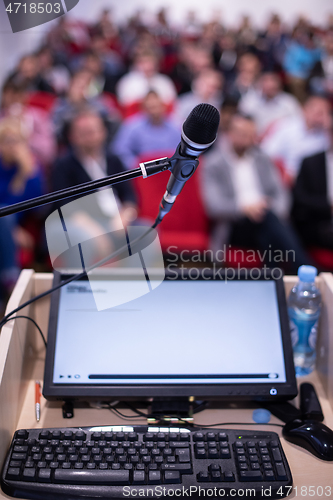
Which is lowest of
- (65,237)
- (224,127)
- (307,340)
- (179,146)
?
(224,127)

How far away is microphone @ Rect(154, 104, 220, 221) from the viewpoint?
57cm

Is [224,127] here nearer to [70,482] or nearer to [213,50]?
[213,50]

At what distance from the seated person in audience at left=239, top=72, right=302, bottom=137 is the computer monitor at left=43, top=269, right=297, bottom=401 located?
3247 mm

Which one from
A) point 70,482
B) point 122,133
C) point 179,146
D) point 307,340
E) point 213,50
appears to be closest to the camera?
point 179,146

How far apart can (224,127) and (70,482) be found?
2790mm

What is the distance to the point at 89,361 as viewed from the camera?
905mm

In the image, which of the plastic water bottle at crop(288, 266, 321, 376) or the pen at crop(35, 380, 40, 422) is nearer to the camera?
the pen at crop(35, 380, 40, 422)

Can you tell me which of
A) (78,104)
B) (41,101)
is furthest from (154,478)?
(41,101)

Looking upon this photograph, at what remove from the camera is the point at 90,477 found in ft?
2.40

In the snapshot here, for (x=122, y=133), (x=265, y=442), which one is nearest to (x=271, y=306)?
(x=265, y=442)

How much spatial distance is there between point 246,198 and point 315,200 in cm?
41

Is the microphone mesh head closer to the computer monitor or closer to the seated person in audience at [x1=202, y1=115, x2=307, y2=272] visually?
the computer monitor

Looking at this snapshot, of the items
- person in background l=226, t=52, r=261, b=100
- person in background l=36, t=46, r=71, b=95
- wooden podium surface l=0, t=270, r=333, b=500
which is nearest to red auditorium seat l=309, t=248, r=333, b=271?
wooden podium surface l=0, t=270, r=333, b=500

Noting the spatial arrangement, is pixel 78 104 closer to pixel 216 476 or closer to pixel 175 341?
pixel 175 341
